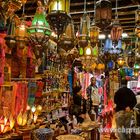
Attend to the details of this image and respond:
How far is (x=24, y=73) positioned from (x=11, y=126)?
1.50 m

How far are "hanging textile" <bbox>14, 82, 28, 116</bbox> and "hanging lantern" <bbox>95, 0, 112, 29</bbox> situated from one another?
7.23ft

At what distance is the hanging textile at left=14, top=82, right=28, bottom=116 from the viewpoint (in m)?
4.89

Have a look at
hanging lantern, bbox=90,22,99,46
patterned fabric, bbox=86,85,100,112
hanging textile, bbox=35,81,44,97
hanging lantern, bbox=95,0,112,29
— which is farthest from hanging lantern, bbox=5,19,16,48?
patterned fabric, bbox=86,85,100,112

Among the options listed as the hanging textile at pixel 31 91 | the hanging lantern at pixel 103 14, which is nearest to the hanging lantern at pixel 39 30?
the hanging lantern at pixel 103 14

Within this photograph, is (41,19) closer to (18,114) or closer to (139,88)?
(18,114)

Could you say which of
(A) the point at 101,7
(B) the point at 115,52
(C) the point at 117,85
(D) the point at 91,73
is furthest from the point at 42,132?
(C) the point at 117,85

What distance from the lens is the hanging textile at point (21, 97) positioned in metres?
4.89

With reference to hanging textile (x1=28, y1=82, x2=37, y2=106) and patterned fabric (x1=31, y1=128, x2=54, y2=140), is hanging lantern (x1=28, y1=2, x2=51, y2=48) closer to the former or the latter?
A: patterned fabric (x1=31, y1=128, x2=54, y2=140)

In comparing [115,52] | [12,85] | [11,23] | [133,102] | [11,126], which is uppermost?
[11,23]

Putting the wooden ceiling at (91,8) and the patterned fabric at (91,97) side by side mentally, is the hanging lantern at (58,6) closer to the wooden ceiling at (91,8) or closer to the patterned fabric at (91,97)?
the wooden ceiling at (91,8)

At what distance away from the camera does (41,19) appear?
335 centimetres

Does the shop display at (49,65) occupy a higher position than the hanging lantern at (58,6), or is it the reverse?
the hanging lantern at (58,6)

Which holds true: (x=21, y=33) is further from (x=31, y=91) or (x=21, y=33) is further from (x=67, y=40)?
(x=31, y=91)

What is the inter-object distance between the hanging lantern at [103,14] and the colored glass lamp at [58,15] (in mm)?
800
